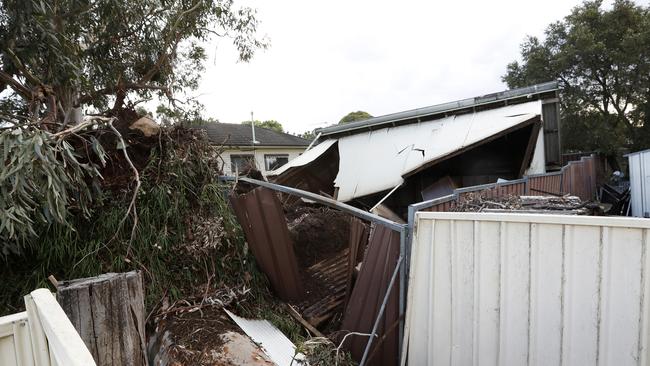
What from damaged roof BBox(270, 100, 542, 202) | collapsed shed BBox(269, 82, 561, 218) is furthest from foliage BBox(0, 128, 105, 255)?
damaged roof BBox(270, 100, 542, 202)

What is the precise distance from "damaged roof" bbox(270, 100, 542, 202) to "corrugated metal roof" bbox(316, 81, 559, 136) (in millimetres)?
179

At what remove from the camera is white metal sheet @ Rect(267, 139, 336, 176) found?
9.06 metres

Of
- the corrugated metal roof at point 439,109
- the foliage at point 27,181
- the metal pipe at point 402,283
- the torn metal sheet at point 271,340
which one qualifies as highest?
the corrugated metal roof at point 439,109

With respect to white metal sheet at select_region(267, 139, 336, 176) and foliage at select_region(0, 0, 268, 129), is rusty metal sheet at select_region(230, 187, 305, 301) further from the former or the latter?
white metal sheet at select_region(267, 139, 336, 176)

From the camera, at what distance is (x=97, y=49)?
21.2 feet

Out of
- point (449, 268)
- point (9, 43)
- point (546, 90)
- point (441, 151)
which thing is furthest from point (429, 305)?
point (546, 90)

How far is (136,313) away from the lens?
178 cm

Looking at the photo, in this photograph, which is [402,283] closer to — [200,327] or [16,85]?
[200,327]

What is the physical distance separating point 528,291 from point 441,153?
542cm

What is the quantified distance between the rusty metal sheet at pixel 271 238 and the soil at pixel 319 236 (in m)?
0.44

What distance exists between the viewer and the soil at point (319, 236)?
413 cm

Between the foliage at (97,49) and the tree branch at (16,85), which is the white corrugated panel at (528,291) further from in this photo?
the tree branch at (16,85)

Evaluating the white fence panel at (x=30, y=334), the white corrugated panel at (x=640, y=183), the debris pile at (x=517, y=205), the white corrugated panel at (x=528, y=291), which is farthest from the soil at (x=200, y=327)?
the white corrugated panel at (x=640, y=183)

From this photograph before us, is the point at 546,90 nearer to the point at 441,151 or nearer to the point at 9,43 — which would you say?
the point at 441,151
